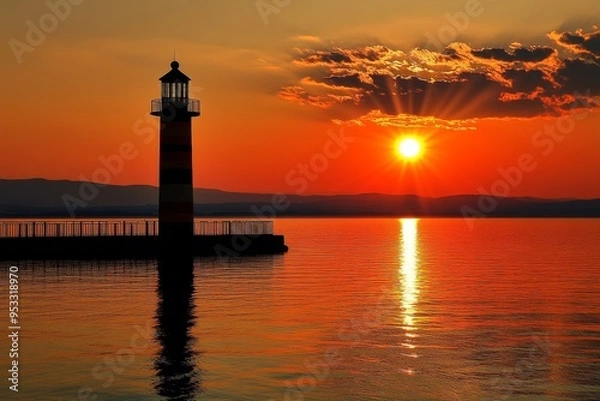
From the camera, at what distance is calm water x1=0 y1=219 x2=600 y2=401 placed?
2073cm

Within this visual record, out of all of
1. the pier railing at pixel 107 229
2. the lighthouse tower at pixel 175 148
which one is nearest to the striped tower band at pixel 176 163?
the lighthouse tower at pixel 175 148

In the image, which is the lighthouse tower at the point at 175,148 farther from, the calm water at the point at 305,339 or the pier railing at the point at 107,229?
the calm water at the point at 305,339

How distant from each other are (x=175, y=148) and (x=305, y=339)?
3225 centimetres

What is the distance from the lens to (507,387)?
20781 millimetres

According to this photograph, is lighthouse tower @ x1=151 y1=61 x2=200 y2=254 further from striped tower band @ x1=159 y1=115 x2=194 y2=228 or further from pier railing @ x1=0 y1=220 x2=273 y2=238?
pier railing @ x1=0 y1=220 x2=273 y2=238

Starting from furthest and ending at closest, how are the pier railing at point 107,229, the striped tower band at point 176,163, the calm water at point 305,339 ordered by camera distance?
1. the pier railing at point 107,229
2. the striped tower band at point 176,163
3. the calm water at point 305,339

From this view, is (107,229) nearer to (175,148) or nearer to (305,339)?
(175,148)

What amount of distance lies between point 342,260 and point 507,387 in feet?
169

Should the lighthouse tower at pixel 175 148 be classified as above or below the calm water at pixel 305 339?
above

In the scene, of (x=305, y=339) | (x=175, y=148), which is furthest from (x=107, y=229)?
(x=305, y=339)

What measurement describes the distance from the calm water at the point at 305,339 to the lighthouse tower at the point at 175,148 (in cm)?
906

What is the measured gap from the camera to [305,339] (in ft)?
90.0

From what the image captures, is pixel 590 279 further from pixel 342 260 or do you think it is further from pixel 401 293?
pixel 342 260

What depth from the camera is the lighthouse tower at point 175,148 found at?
57125 mm
